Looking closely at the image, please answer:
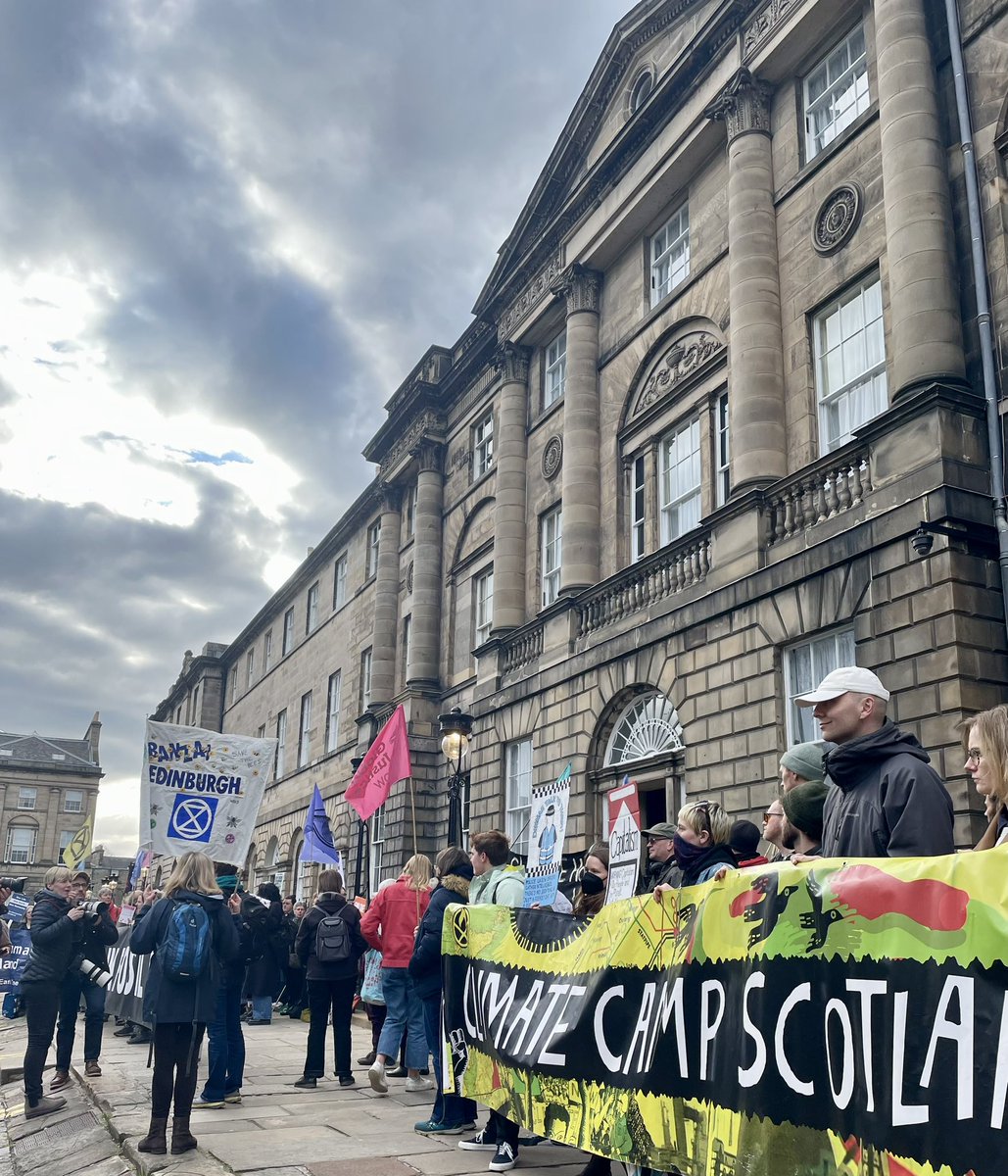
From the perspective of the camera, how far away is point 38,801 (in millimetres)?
91750

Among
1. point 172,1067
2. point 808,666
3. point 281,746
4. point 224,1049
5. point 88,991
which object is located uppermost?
point 281,746

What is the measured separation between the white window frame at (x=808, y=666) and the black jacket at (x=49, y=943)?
8058 millimetres

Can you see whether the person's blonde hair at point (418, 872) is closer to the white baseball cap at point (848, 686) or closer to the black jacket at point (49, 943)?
the black jacket at point (49, 943)

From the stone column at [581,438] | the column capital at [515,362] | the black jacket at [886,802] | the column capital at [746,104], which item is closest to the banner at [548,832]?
the black jacket at [886,802]

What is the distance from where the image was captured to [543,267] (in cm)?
2317

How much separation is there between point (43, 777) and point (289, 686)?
5964 centimetres

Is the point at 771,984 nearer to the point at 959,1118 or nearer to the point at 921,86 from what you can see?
the point at 959,1118

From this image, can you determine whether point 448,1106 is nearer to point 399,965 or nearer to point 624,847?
point 399,965

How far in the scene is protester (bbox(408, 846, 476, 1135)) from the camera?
7.47 m

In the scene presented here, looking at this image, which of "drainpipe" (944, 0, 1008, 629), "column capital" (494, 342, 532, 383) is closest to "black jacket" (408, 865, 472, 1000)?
"drainpipe" (944, 0, 1008, 629)

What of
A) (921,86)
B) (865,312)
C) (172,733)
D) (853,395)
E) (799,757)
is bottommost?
(799,757)

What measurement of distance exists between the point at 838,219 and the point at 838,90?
232 centimetres

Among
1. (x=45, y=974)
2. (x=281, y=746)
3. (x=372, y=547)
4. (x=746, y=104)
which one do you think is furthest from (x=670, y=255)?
(x=281, y=746)

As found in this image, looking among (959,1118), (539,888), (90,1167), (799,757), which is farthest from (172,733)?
(959,1118)
